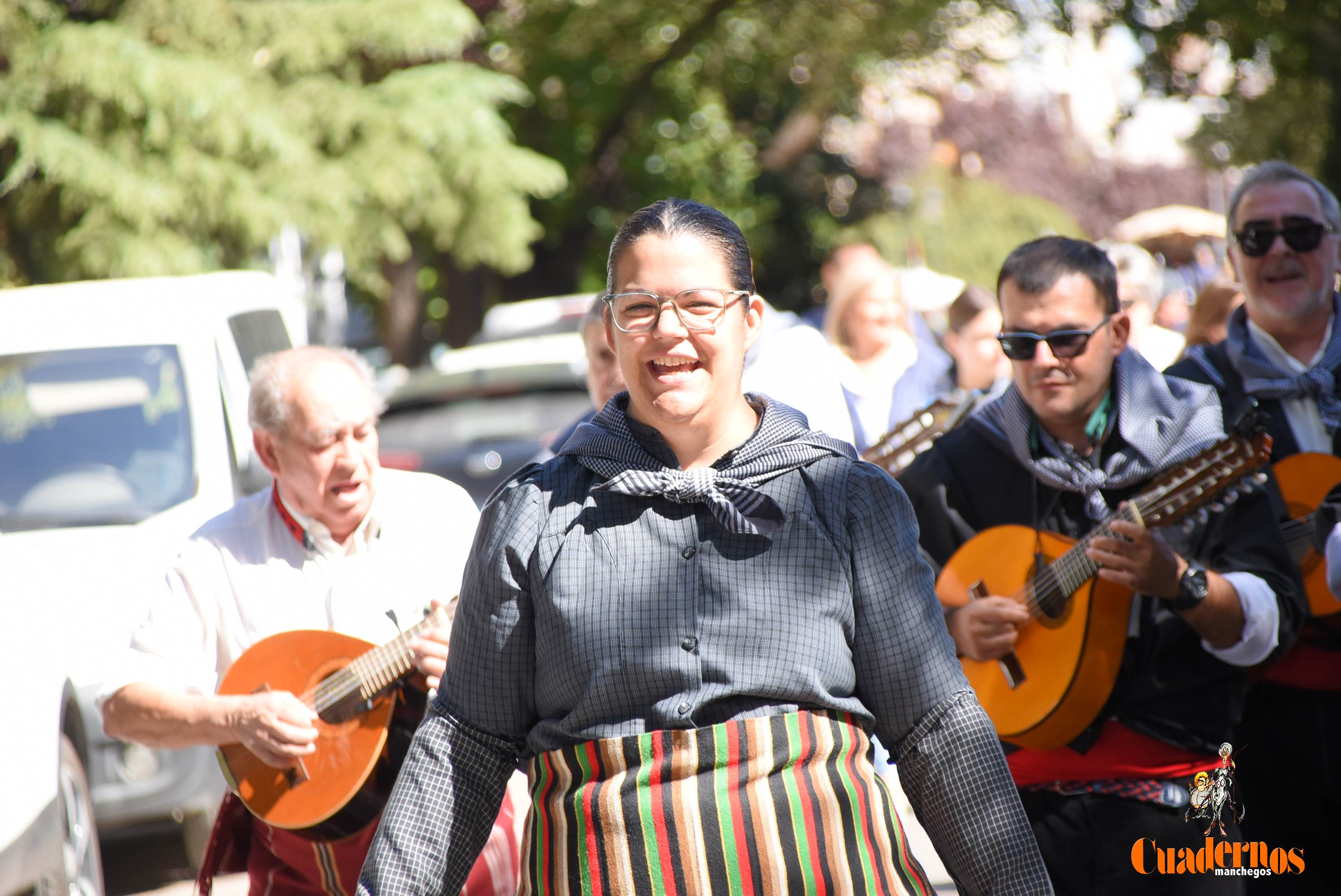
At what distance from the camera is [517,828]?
10.6 ft

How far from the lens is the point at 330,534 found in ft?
11.4

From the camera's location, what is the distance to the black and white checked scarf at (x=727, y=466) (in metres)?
2.24

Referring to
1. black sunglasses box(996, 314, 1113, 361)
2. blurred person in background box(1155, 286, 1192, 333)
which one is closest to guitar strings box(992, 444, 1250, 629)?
black sunglasses box(996, 314, 1113, 361)

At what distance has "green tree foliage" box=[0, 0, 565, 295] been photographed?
9812 millimetres

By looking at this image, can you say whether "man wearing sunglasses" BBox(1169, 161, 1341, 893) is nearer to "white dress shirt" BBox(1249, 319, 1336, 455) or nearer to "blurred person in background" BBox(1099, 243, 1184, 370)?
"white dress shirt" BBox(1249, 319, 1336, 455)

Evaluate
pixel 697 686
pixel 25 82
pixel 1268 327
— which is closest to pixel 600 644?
pixel 697 686

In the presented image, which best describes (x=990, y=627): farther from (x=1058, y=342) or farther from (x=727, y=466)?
(x=727, y=466)

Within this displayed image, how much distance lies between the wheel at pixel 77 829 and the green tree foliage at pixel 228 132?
20.1 feet

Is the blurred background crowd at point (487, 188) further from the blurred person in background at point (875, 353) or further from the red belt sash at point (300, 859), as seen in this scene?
the red belt sash at point (300, 859)

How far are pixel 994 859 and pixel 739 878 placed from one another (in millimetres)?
398

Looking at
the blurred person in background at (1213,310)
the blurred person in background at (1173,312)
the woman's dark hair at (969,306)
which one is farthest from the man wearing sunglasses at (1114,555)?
the blurred person in background at (1173,312)

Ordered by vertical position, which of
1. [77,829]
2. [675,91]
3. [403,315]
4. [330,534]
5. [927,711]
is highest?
[675,91]

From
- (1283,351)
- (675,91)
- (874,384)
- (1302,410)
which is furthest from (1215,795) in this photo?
(675,91)

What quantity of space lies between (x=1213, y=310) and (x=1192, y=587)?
109 inches
